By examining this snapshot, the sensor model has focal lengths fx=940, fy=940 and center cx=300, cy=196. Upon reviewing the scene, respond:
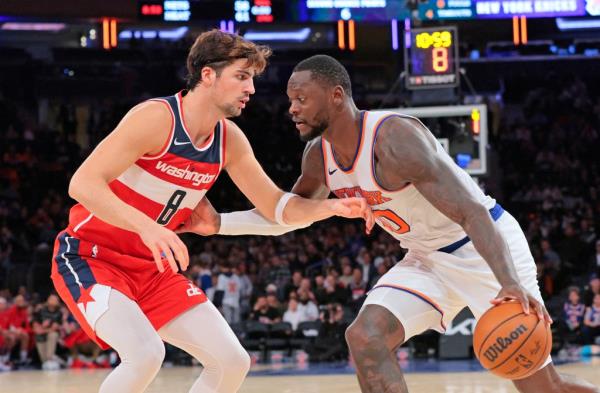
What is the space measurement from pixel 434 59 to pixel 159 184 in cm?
833

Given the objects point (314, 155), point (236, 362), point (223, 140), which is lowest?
point (236, 362)

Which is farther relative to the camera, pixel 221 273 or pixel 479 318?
pixel 221 273

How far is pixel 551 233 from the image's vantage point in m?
17.4

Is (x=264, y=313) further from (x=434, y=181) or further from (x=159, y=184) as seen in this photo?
(x=434, y=181)

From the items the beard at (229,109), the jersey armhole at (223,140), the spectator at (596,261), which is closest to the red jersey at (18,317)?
the spectator at (596,261)

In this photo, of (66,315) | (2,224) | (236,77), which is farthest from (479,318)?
(2,224)

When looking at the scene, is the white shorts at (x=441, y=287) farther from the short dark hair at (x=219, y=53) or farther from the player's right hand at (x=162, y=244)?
the short dark hair at (x=219, y=53)

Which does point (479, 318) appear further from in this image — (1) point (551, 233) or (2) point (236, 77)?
(1) point (551, 233)

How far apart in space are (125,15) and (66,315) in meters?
5.96

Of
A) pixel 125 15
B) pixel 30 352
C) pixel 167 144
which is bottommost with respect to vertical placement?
pixel 30 352

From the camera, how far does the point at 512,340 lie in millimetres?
4301

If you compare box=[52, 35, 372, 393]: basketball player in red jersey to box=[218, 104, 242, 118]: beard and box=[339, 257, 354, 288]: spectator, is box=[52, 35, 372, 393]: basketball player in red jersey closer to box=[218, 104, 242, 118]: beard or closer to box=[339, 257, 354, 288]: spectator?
box=[218, 104, 242, 118]: beard

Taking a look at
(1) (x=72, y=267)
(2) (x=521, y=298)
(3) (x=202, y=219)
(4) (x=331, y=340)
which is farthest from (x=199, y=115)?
(4) (x=331, y=340)

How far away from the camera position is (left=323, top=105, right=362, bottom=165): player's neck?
191 inches
